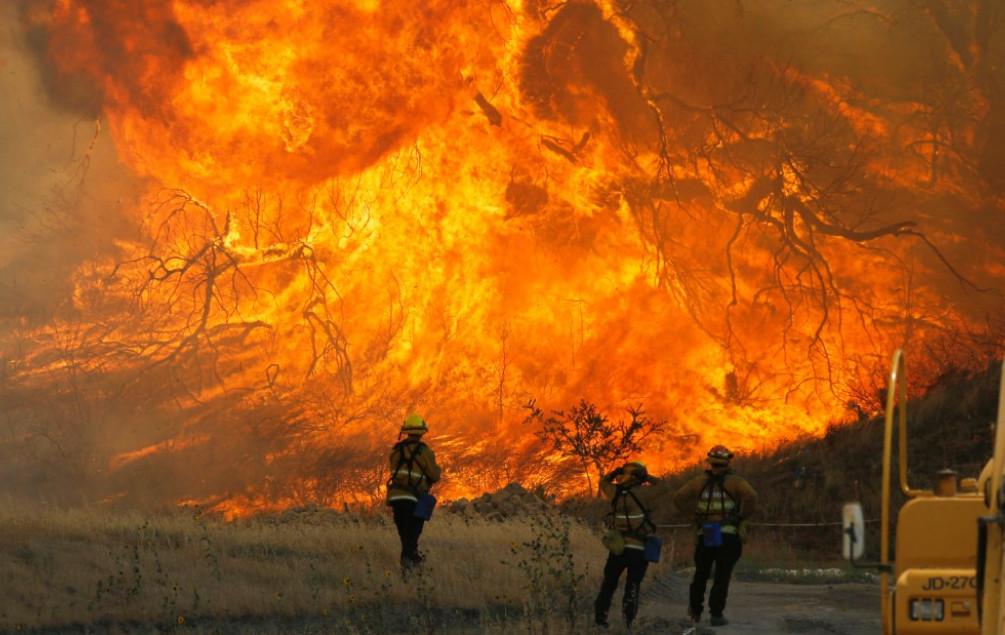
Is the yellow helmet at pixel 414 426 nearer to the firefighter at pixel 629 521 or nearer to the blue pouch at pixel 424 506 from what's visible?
the blue pouch at pixel 424 506

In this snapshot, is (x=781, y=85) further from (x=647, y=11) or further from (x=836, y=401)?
(x=836, y=401)

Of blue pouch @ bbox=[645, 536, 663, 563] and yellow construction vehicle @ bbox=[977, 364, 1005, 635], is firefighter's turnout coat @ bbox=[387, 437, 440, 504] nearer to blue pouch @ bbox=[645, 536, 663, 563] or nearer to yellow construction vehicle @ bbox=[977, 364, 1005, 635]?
blue pouch @ bbox=[645, 536, 663, 563]

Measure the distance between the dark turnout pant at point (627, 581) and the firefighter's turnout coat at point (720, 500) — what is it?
69 centimetres

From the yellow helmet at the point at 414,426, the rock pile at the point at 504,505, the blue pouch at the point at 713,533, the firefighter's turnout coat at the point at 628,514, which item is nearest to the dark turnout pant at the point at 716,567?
the blue pouch at the point at 713,533

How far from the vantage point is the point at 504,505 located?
31.8 meters

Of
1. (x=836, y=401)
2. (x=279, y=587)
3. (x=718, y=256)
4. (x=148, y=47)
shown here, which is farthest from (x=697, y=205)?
(x=279, y=587)

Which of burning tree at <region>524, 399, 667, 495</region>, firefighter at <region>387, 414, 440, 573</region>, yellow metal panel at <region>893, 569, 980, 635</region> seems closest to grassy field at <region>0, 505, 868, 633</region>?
firefighter at <region>387, 414, 440, 573</region>

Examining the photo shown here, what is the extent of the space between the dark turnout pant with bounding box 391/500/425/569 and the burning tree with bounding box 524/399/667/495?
2076 centimetres

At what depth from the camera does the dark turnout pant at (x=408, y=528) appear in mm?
16375

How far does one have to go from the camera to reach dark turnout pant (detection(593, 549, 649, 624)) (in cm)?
1413

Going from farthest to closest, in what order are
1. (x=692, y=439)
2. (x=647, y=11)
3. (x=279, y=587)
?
(x=647, y=11) → (x=692, y=439) → (x=279, y=587)

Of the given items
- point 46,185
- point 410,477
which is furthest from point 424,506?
point 46,185

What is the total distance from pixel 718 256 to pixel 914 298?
18.4ft

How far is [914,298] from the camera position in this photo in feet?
131
